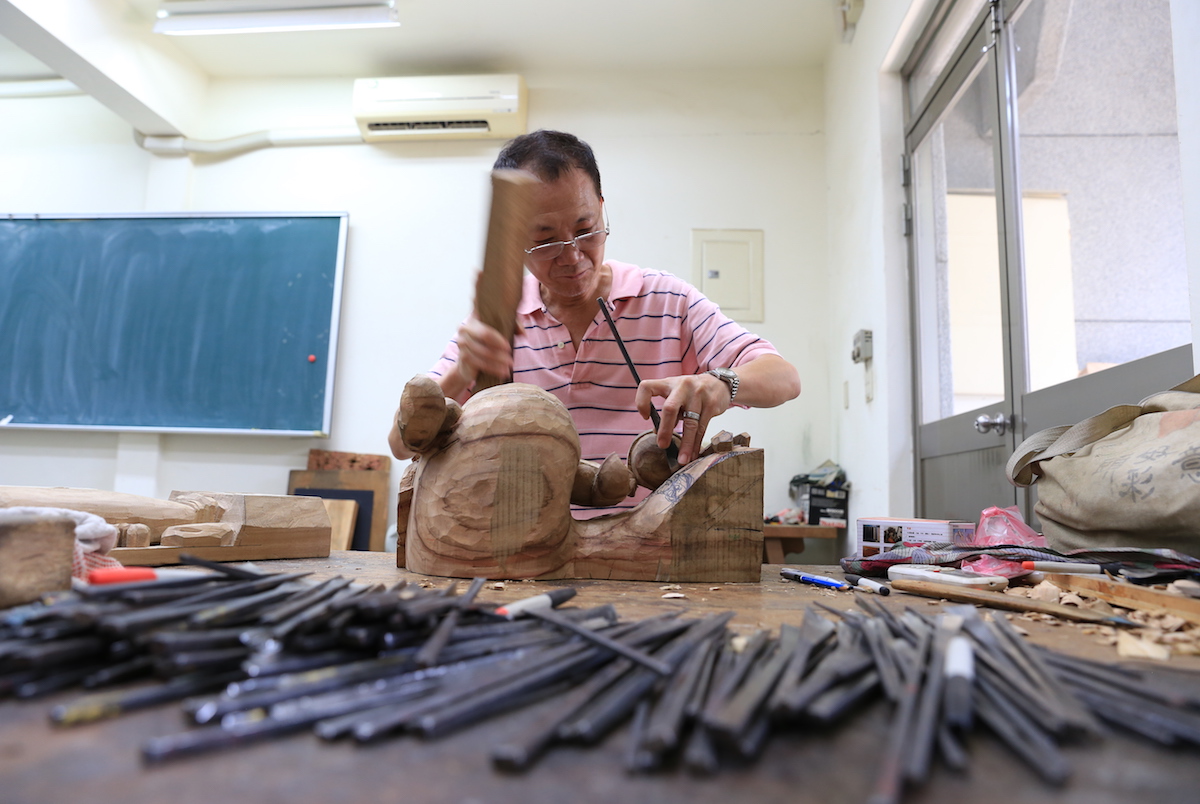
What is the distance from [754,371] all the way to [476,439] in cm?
67

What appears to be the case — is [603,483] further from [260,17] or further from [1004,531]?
[260,17]

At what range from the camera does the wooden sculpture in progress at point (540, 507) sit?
1063 millimetres

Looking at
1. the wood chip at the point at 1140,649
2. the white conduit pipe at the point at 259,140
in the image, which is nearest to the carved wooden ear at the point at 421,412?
the wood chip at the point at 1140,649

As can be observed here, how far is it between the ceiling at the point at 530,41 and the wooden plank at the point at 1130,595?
3.24m

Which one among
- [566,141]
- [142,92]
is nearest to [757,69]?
[566,141]

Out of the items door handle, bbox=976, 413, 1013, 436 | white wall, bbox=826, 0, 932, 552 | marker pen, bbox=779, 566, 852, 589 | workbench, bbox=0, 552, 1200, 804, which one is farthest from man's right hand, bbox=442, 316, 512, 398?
white wall, bbox=826, 0, 932, 552

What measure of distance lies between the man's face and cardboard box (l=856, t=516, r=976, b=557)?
2.89 feet

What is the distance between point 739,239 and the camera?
378 centimetres

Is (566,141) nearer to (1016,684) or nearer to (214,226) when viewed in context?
Answer: (1016,684)

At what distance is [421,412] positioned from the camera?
3.41 ft

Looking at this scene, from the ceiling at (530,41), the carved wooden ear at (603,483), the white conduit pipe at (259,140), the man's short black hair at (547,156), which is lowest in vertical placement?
the carved wooden ear at (603,483)

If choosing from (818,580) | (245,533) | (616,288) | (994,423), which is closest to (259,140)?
(616,288)

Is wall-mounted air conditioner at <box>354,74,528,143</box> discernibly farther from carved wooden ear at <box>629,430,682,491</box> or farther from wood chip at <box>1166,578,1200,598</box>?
wood chip at <box>1166,578,1200,598</box>

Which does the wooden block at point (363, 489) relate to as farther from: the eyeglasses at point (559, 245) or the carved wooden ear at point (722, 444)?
the carved wooden ear at point (722, 444)
